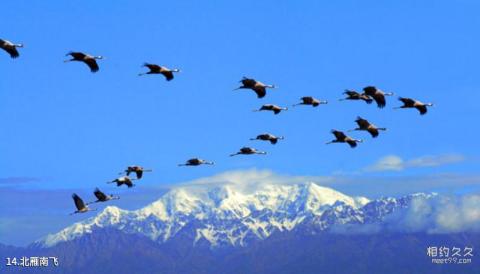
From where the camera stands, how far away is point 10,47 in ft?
324

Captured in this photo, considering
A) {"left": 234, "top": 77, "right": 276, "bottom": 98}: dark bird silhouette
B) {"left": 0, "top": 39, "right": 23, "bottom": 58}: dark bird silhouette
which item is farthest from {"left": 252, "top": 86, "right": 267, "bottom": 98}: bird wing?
{"left": 0, "top": 39, "right": 23, "bottom": 58}: dark bird silhouette

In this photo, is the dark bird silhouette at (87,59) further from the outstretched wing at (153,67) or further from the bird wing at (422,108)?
the bird wing at (422,108)

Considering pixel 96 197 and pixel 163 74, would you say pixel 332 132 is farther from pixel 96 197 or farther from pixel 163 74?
pixel 96 197

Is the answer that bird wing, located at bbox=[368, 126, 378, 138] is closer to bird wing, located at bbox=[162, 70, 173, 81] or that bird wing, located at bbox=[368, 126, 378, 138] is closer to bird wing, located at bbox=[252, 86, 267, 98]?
bird wing, located at bbox=[252, 86, 267, 98]

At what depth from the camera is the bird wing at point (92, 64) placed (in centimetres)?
10378

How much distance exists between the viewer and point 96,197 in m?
129

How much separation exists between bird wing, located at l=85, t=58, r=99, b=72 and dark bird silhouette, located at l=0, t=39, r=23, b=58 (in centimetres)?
797

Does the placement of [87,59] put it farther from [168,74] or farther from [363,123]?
[363,123]

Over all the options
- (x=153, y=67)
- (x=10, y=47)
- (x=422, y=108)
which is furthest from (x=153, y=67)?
(x=422, y=108)

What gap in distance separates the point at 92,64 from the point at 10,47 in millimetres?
8628

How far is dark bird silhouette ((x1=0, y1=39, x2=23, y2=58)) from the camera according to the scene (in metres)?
97.5

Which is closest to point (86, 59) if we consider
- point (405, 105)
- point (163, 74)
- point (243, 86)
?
point (163, 74)

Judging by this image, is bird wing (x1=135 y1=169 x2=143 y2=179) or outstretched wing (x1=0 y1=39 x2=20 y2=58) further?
bird wing (x1=135 y1=169 x2=143 y2=179)

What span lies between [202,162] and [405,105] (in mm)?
25775
